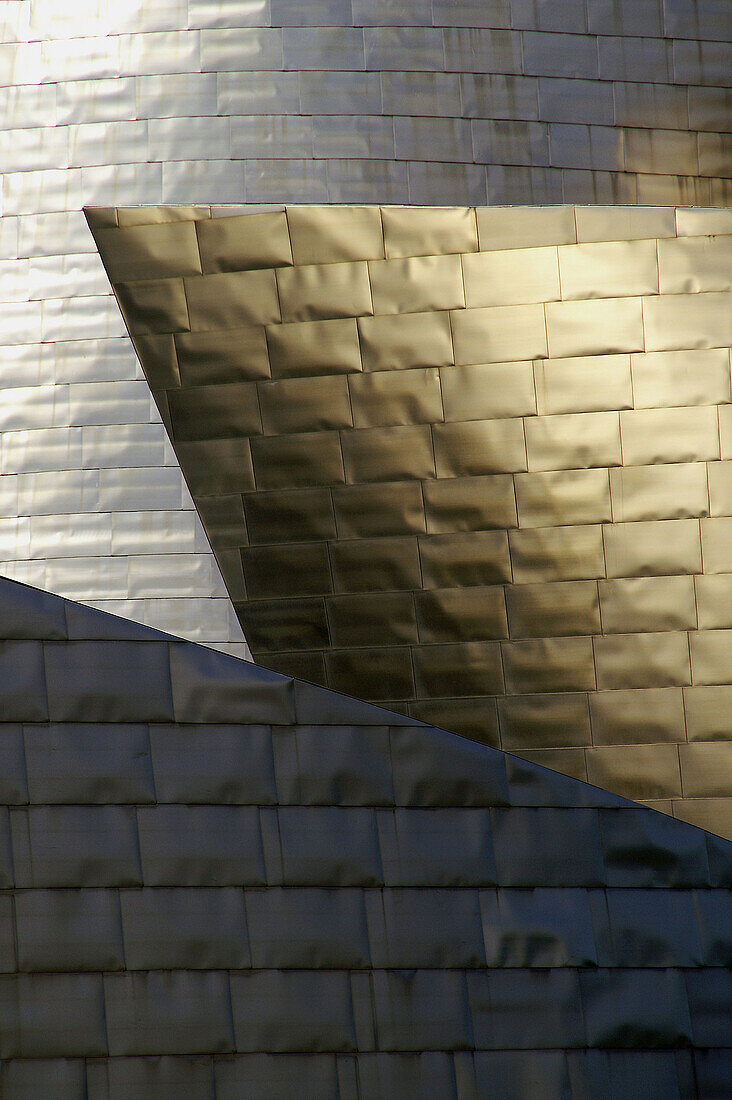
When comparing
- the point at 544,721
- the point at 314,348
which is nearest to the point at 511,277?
the point at 314,348

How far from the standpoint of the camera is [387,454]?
5.89 m

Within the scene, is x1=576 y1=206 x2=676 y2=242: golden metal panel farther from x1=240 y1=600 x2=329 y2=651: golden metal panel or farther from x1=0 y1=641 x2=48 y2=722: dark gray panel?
x1=0 y1=641 x2=48 y2=722: dark gray panel

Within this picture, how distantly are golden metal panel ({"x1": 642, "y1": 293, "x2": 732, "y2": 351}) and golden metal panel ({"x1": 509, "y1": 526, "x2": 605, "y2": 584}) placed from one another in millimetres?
1168

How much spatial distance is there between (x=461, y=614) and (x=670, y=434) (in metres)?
1.64

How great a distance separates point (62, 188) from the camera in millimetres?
6730

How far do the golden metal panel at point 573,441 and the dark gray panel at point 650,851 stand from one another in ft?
6.87

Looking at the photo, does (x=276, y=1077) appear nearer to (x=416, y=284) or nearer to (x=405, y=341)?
(x=405, y=341)

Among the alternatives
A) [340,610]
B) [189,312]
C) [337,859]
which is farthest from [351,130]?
[337,859]

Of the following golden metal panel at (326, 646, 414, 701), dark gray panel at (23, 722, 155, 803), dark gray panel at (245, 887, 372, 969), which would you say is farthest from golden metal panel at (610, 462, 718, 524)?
dark gray panel at (23, 722, 155, 803)

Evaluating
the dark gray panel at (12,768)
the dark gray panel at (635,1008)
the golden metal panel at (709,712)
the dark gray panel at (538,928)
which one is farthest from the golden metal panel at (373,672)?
the dark gray panel at (635,1008)

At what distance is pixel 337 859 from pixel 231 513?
2202 millimetres

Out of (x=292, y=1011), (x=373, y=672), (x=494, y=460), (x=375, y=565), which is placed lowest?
(x=292, y=1011)

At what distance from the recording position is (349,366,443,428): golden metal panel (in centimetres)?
585

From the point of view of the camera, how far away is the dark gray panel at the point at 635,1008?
5.58 meters
